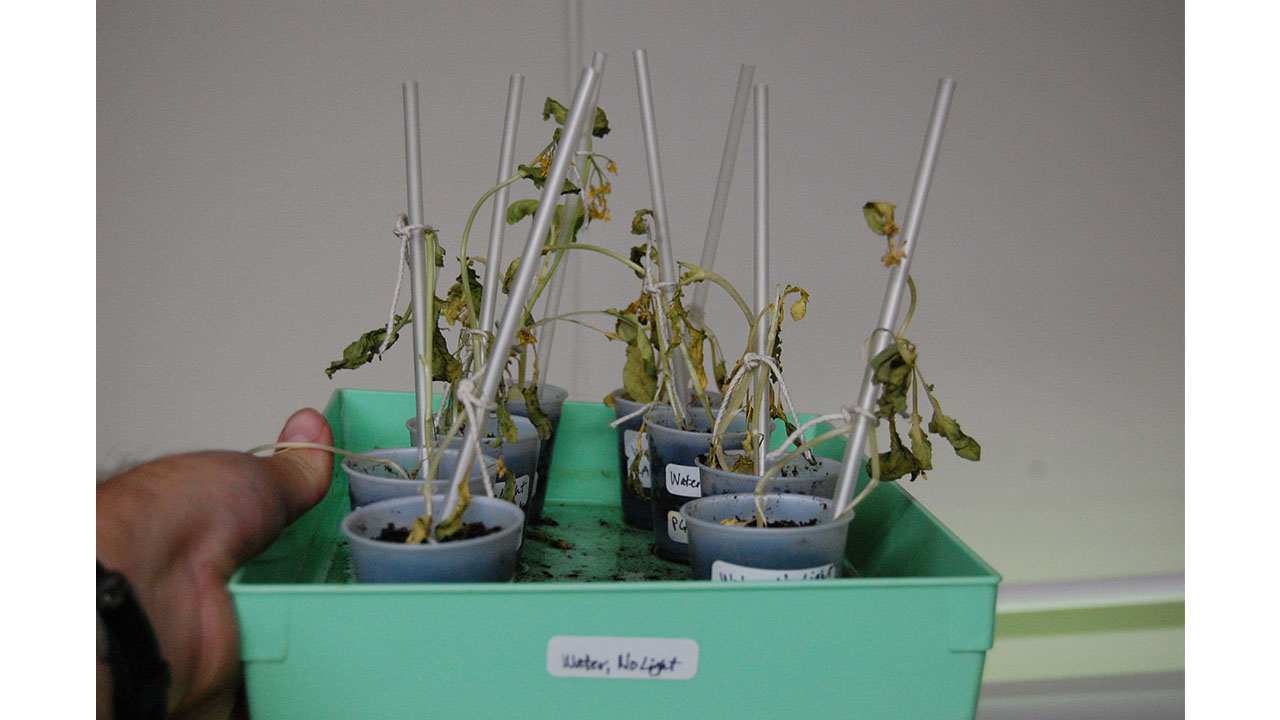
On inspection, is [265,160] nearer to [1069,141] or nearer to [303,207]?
[303,207]

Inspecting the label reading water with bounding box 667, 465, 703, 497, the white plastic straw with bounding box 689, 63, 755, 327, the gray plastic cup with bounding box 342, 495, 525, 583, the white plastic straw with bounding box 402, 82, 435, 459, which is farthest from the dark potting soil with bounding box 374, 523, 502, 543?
the white plastic straw with bounding box 689, 63, 755, 327

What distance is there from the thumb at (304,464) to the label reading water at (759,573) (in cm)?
35

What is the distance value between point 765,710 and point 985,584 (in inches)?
6.1

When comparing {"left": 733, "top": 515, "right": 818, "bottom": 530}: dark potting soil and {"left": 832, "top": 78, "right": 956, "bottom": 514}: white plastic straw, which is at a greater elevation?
{"left": 832, "top": 78, "right": 956, "bottom": 514}: white plastic straw

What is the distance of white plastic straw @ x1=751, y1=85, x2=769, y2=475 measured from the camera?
2.84 feet

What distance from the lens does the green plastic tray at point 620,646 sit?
0.57 m

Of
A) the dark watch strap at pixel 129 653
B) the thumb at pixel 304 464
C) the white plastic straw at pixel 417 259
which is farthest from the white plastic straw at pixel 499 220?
→ the dark watch strap at pixel 129 653

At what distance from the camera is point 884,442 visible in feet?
7.57

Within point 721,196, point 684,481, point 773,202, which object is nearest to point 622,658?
point 684,481

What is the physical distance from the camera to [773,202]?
217 centimetres

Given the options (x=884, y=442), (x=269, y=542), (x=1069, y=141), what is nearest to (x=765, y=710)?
(x=269, y=542)

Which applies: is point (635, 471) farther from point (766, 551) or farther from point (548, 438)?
point (766, 551)

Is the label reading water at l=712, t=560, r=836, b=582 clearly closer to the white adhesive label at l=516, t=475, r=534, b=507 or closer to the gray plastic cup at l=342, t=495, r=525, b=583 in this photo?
the gray plastic cup at l=342, t=495, r=525, b=583

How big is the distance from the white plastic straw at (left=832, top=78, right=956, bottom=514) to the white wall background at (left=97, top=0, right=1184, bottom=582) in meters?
1.43
